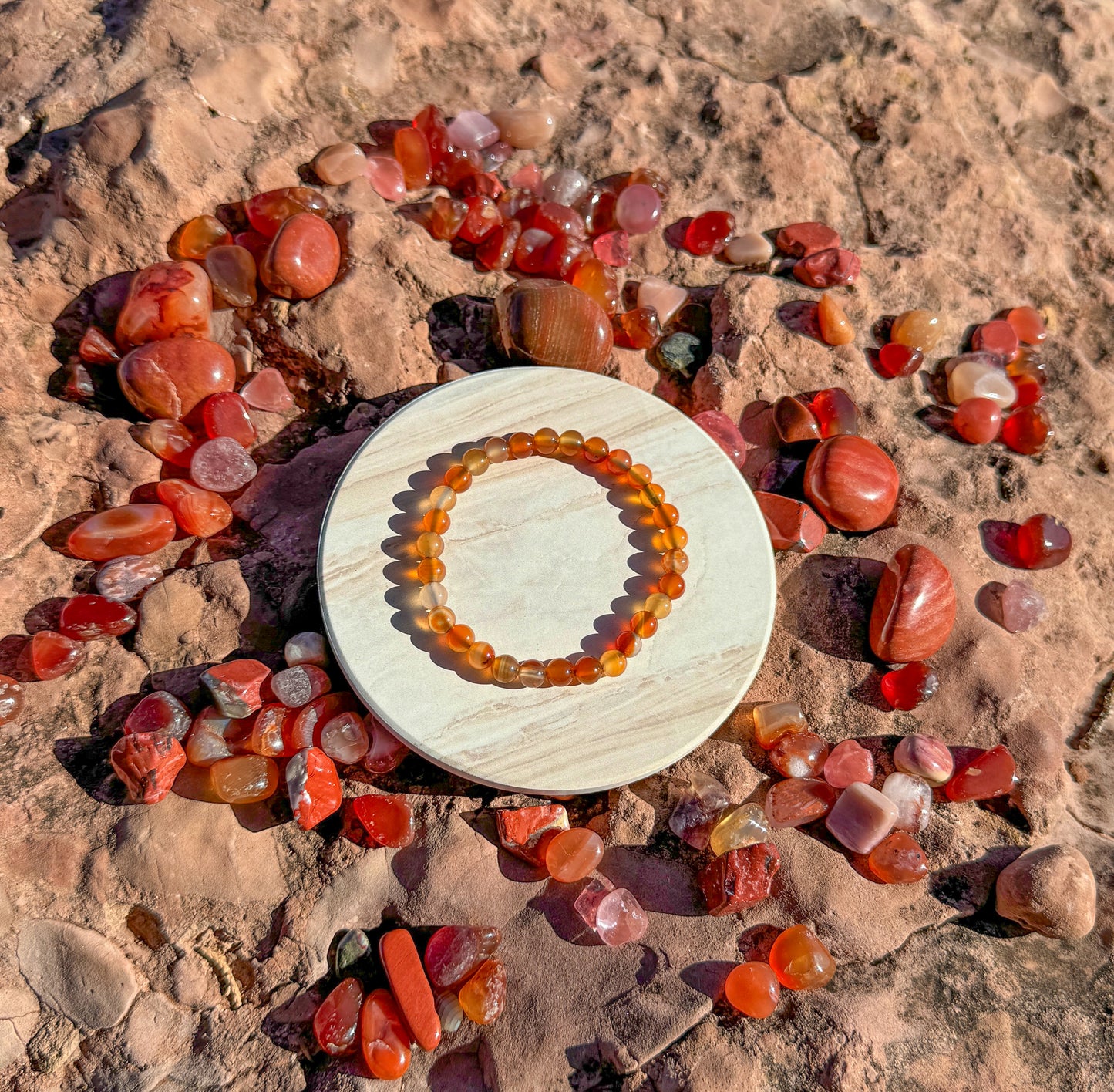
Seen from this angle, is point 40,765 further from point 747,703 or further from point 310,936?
point 747,703

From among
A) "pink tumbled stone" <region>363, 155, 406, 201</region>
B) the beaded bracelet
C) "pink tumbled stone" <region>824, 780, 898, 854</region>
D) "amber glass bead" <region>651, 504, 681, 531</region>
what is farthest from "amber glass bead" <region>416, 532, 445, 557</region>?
"pink tumbled stone" <region>363, 155, 406, 201</region>

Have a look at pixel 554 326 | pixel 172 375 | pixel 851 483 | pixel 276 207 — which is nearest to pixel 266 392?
pixel 172 375

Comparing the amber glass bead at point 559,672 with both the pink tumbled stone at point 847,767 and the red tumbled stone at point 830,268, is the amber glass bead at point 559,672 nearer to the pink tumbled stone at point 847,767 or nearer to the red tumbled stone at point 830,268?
the pink tumbled stone at point 847,767

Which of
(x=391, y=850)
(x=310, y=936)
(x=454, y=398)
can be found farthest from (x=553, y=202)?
(x=310, y=936)

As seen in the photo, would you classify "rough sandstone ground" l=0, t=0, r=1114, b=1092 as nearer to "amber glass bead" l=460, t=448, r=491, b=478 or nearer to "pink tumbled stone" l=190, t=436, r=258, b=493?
"pink tumbled stone" l=190, t=436, r=258, b=493

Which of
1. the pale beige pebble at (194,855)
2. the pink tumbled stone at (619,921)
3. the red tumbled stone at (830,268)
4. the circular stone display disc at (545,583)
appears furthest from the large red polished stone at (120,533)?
the red tumbled stone at (830,268)

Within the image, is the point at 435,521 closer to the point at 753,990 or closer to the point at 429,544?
the point at 429,544
